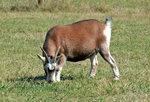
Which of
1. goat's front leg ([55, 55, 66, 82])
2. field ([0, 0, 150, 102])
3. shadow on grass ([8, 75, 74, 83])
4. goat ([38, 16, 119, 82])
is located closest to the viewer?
field ([0, 0, 150, 102])

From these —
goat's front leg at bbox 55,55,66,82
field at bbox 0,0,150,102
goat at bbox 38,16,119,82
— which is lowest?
field at bbox 0,0,150,102

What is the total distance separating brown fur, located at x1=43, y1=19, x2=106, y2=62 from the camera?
1023 centimetres

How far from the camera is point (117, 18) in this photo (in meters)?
22.6

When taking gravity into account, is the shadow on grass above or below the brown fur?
below

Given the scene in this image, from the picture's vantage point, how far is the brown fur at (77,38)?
403 inches

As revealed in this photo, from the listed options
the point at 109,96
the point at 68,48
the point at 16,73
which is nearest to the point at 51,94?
the point at 109,96

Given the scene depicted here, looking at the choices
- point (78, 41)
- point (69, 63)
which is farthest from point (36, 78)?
point (69, 63)

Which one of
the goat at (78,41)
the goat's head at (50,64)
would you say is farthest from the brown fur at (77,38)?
the goat's head at (50,64)

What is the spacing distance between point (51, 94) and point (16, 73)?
101 inches

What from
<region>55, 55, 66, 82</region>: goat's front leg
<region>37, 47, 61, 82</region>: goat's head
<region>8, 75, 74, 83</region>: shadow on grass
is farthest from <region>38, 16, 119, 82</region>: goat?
<region>8, 75, 74, 83</region>: shadow on grass

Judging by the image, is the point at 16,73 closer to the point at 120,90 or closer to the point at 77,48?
the point at 77,48

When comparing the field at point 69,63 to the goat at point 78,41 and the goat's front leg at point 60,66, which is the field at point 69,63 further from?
the goat at point 78,41

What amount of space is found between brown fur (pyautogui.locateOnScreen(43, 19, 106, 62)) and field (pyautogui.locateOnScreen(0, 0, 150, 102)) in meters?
0.67

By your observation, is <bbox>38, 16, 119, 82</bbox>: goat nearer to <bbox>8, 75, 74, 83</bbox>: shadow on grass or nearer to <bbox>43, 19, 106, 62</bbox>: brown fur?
<bbox>43, 19, 106, 62</bbox>: brown fur
